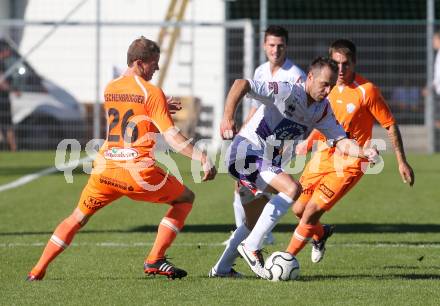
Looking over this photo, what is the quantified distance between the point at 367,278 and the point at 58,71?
1720 centimetres

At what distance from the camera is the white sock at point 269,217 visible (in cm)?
831

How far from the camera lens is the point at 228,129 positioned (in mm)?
7688

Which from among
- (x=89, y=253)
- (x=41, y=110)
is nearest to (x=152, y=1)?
(x=41, y=110)

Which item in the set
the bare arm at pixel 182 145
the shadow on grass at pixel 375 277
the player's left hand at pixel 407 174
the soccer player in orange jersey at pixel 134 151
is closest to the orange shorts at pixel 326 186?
the player's left hand at pixel 407 174

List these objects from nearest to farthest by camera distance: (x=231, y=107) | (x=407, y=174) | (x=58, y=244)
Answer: (x=231, y=107), (x=58, y=244), (x=407, y=174)

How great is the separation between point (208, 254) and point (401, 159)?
1951 millimetres

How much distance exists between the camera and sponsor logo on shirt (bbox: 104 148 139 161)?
8195 mm

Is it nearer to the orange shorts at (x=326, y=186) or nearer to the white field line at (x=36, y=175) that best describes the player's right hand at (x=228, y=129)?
the orange shorts at (x=326, y=186)

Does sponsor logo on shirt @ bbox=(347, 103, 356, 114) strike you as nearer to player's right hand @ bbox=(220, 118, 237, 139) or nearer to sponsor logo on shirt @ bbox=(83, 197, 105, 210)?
player's right hand @ bbox=(220, 118, 237, 139)

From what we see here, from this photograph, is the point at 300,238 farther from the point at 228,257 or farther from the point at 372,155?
the point at 372,155

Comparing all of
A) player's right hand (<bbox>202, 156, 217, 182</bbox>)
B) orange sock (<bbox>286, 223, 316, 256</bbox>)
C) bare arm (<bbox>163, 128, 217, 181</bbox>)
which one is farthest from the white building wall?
player's right hand (<bbox>202, 156, 217, 182</bbox>)

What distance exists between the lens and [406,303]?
287 inches

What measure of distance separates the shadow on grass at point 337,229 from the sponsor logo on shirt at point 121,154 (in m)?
3.53

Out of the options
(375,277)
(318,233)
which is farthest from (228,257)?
(318,233)
